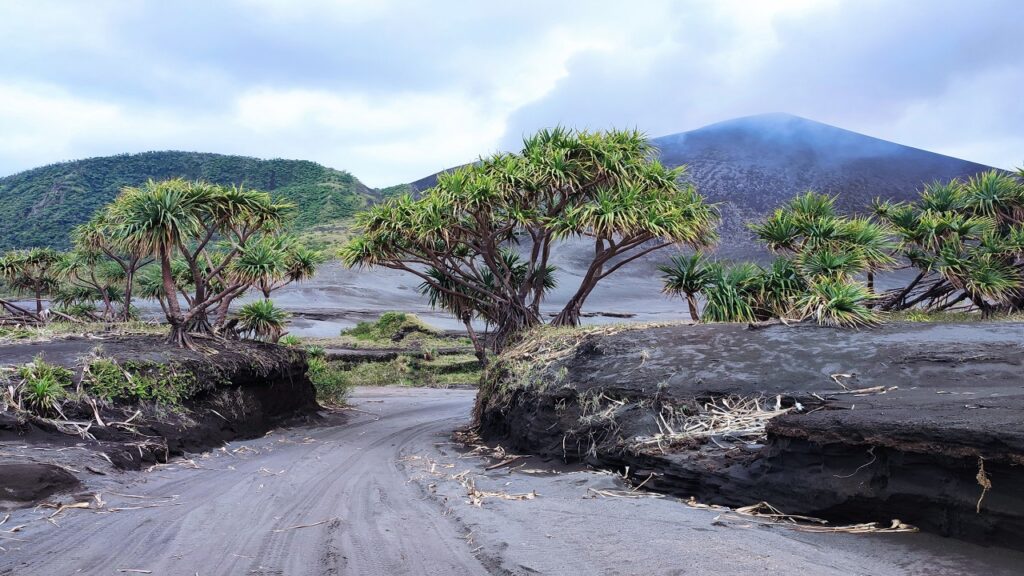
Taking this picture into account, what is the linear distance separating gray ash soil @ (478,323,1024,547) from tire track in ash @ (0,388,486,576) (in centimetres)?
228

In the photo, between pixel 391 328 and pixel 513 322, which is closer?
pixel 513 322

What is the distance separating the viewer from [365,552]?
16.1ft

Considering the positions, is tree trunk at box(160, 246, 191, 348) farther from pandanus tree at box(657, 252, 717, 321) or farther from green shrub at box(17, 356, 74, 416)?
pandanus tree at box(657, 252, 717, 321)

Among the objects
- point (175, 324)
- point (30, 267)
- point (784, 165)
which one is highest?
point (784, 165)

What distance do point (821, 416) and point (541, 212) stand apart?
9718 millimetres

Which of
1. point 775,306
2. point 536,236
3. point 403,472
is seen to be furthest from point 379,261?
point 775,306

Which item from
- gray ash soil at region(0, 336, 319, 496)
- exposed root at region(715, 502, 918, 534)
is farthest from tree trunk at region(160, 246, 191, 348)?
exposed root at region(715, 502, 918, 534)

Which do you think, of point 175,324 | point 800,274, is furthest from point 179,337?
point 800,274

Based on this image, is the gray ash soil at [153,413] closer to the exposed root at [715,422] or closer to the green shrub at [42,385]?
the green shrub at [42,385]

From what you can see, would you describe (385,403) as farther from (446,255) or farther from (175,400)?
(175,400)

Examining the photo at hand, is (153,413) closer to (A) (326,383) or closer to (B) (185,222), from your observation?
(B) (185,222)

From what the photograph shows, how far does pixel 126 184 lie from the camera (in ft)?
314

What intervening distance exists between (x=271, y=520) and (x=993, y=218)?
15.7 m

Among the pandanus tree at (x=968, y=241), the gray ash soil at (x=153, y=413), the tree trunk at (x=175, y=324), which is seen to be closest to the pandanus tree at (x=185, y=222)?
the tree trunk at (x=175, y=324)
